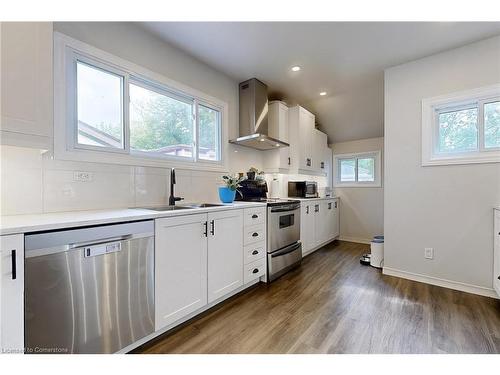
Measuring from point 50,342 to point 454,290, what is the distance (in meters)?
3.56

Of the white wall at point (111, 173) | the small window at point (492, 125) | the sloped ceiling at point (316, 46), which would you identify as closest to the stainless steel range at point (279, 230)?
the white wall at point (111, 173)

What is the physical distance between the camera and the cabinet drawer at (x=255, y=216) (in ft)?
7.73

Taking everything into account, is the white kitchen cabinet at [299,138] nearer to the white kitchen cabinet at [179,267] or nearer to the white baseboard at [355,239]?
the white baseboard at [355,239]

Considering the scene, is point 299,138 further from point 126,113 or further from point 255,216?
point 126,113

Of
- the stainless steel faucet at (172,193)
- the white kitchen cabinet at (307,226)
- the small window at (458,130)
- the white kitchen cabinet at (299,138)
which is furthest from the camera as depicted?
the white kitchen cabinet at (299,138)

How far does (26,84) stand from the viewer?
1.24 meters

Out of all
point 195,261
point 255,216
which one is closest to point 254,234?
point 255,216

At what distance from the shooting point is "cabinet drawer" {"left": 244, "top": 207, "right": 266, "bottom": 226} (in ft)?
7.73

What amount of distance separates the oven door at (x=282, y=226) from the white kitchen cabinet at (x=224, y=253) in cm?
53

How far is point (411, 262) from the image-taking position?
273cm

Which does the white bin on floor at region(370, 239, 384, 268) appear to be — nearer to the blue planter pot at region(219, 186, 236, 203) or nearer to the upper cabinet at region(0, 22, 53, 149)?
the blue planter pot at region(219, 186, 236, 203)
